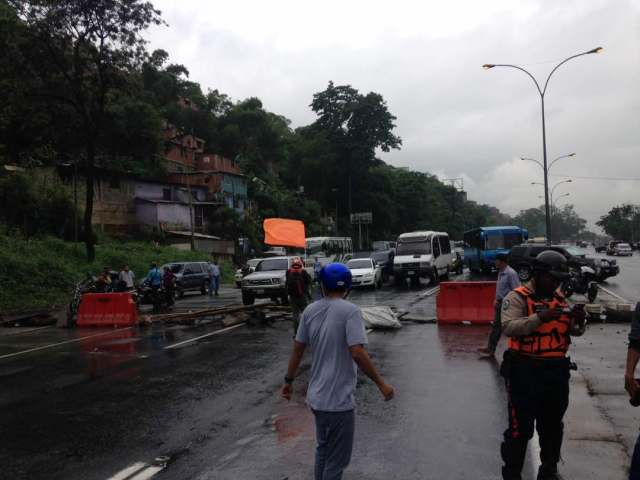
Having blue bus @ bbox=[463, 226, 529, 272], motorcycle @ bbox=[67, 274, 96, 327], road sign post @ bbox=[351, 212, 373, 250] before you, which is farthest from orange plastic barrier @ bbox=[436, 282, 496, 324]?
road sign post @ bbox=[351, 212, 373, 250]

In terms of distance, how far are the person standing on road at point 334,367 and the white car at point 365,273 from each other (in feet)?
75.9

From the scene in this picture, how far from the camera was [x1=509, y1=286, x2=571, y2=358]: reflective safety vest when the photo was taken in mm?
4301

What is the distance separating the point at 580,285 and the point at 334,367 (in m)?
4.17

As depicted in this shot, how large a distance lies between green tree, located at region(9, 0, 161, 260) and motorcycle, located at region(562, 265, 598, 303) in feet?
73.3

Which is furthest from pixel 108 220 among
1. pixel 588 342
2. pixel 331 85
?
pixel 588 342

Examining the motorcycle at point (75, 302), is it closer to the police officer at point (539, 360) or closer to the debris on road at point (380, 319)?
the debris on road at point (380, 319)

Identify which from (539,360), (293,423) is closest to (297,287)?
(293,423)

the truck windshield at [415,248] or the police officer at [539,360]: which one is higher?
the truck windshield at [415,248]

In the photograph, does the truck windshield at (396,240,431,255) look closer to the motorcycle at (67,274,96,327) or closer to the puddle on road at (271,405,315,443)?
the motorcycle at (67,274,96,327)

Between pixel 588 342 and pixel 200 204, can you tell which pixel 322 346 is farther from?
pixel 200 204

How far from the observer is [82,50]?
2853 centimetres

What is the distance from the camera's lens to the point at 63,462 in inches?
214

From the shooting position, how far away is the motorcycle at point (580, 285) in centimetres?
493

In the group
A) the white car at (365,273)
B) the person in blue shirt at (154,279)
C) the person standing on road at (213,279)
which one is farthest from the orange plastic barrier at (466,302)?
the person standing on road at (213,279)
